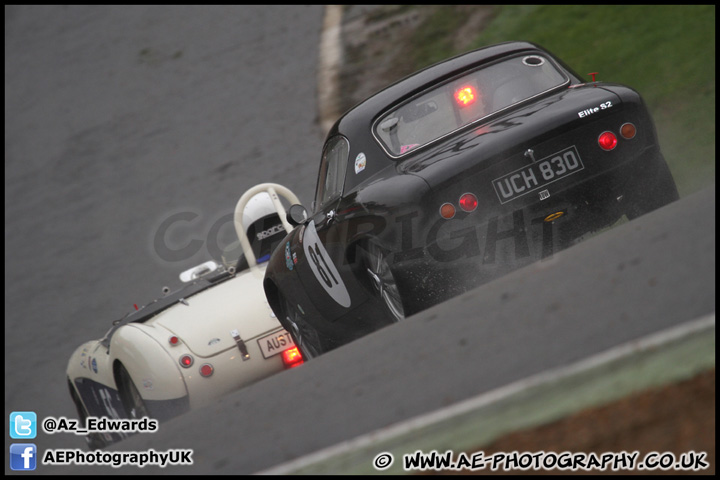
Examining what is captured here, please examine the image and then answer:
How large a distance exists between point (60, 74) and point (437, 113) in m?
A: 21.7

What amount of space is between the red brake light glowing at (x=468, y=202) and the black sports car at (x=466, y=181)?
10 mm

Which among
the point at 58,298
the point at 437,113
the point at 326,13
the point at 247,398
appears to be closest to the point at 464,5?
the point at 326,13

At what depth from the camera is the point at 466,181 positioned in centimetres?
514

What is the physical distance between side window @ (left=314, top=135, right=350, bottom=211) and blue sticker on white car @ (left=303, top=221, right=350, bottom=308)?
30 centimetres

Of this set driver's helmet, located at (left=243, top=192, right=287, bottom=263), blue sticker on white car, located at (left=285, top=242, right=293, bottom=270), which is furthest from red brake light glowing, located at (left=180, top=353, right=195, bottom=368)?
driver's helmet, located at (left=243, top=192, right=287, bottom=263)

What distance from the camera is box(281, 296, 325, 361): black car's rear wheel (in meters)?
6.66

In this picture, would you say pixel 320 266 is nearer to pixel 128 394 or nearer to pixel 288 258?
pixel 288 258

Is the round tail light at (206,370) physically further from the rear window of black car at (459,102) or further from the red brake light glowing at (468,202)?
the red brake light glowing at (468,202)

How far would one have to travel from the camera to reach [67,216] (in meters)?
17.8

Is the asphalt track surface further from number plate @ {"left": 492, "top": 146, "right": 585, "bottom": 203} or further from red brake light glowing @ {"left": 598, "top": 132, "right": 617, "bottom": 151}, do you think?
red brake light glowing @ {"left": 598, "top": 132, "right": 617, "bottom": 151}

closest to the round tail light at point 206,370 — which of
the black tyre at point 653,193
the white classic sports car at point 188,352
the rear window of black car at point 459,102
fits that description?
the white classic sports car at point 188,352

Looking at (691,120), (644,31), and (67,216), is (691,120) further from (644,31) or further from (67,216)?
(67,216)

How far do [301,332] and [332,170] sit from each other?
1.14m

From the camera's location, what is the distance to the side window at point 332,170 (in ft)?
20.7
